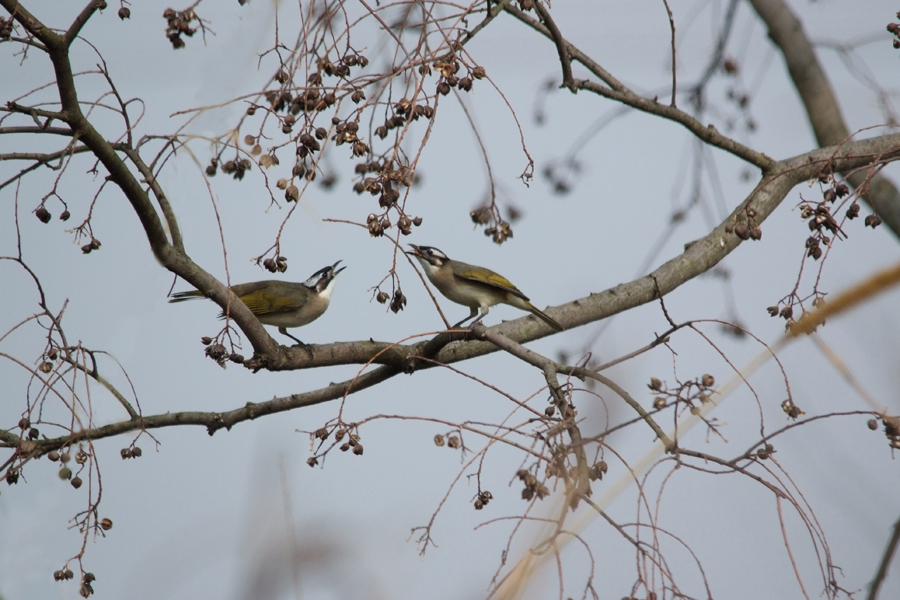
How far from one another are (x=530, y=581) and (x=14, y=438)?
3.63 meters

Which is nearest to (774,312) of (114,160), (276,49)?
(276,49)

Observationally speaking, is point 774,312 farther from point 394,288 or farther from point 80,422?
point 80,422

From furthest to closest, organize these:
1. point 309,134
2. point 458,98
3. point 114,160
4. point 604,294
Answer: point 604,294 < point 458,98 < point 114,160 < point 309,134

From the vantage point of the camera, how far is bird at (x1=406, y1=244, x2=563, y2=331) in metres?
6.68

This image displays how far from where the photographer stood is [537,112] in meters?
7.17

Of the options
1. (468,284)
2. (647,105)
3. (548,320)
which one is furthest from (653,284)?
(468,284)

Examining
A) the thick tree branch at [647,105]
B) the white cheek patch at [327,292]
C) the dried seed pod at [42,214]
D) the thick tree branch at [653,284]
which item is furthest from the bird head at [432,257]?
the dried seed pod at [42,214]

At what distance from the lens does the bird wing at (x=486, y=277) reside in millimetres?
6391

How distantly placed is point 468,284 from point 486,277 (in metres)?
0.21

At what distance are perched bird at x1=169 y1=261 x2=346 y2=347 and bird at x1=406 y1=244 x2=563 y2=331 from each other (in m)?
1.07

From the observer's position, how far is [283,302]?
270 inches

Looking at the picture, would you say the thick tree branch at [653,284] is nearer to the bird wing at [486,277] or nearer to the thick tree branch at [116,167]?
the bird wing at [486,277]

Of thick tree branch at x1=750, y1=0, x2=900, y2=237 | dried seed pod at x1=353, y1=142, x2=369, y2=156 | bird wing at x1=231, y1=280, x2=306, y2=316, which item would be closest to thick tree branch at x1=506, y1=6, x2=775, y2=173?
thick tree branch at x1=750, y1=0, x2=900, y2=237

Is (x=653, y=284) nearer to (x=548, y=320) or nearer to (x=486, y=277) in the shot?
(x=548, y=320)
